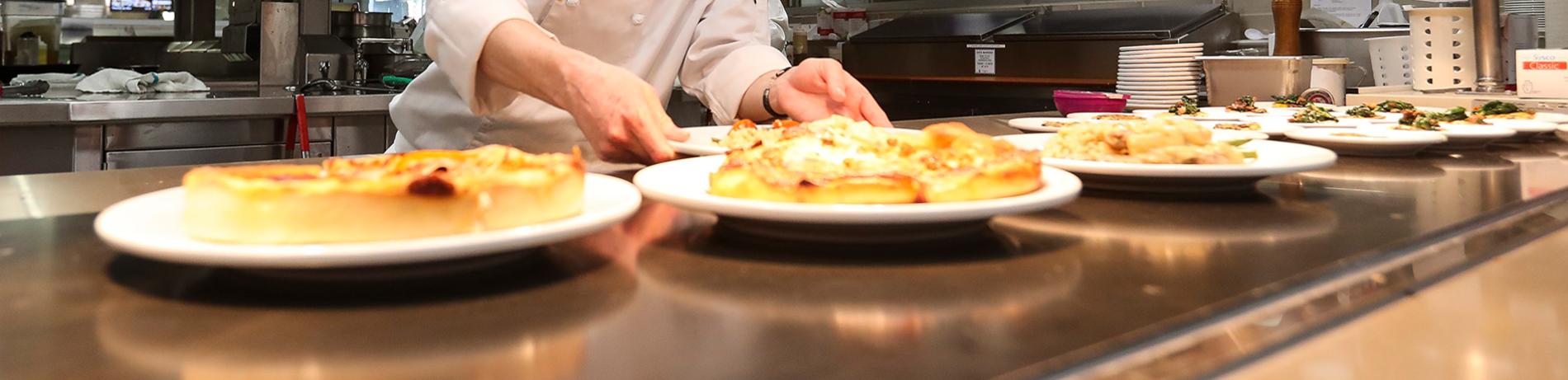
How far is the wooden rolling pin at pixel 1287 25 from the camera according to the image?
2.87 m

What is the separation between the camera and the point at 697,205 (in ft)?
2.12

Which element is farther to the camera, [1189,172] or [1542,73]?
[1542,73]

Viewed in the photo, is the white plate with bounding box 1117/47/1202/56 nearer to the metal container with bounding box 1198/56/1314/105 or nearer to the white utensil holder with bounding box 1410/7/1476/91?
the metal container with bounding box 1198/56/1314/105

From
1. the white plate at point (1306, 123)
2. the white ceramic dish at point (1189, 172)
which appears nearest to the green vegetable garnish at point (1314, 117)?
the white plate at point (1306, 123)

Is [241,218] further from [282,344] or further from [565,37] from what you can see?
[565,37]

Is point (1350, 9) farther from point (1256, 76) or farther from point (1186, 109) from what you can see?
point (1186, 109)

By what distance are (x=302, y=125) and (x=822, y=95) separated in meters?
2.39

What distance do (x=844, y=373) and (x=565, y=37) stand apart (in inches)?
68.6

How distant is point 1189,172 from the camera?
85cm

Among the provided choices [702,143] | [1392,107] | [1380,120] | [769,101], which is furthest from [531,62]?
[1392,107]

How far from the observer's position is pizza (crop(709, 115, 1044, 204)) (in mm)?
656

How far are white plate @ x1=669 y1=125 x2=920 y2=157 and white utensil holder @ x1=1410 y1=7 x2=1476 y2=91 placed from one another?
72.9 inches

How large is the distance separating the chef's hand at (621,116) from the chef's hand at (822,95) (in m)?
0.30

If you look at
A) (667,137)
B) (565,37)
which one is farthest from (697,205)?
(565,37)
